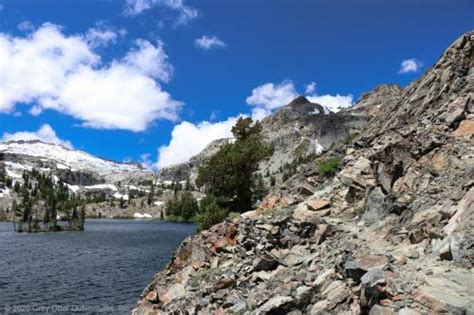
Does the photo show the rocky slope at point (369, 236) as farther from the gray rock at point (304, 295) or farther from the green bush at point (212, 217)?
the green bush at point (212, 217)

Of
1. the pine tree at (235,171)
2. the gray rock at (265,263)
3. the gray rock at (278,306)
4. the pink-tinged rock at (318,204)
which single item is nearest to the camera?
the gray rock at (278,306)

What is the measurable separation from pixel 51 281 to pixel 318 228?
4974 cm

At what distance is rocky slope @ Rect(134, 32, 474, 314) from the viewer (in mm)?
16812

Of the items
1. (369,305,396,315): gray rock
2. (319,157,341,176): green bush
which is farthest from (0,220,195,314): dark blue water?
(369,305,396,315): gray rock

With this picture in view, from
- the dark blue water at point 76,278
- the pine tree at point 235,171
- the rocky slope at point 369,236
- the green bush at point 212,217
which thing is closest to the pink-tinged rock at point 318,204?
the rocky slope at point 369,236

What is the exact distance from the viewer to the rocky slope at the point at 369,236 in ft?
55.2

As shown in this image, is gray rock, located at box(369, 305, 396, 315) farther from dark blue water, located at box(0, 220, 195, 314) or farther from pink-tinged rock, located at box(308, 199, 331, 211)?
dark blue water, located at box(0, 220, 195, 314)

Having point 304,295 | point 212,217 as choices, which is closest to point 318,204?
point 304,295

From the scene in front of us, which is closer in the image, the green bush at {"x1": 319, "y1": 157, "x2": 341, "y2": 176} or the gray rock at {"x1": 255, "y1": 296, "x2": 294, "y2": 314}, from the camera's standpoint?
the gray rock at {"x1": 255, "y1": 296, "x2": 294, "y2": 314}

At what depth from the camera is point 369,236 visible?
22703mm

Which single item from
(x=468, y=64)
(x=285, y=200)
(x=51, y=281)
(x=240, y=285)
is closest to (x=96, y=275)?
(x=51, y=281)

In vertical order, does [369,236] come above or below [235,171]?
below

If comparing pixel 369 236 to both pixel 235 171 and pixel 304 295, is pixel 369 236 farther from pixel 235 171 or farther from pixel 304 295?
pixel 235 171

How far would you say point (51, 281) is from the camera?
2473 inches
